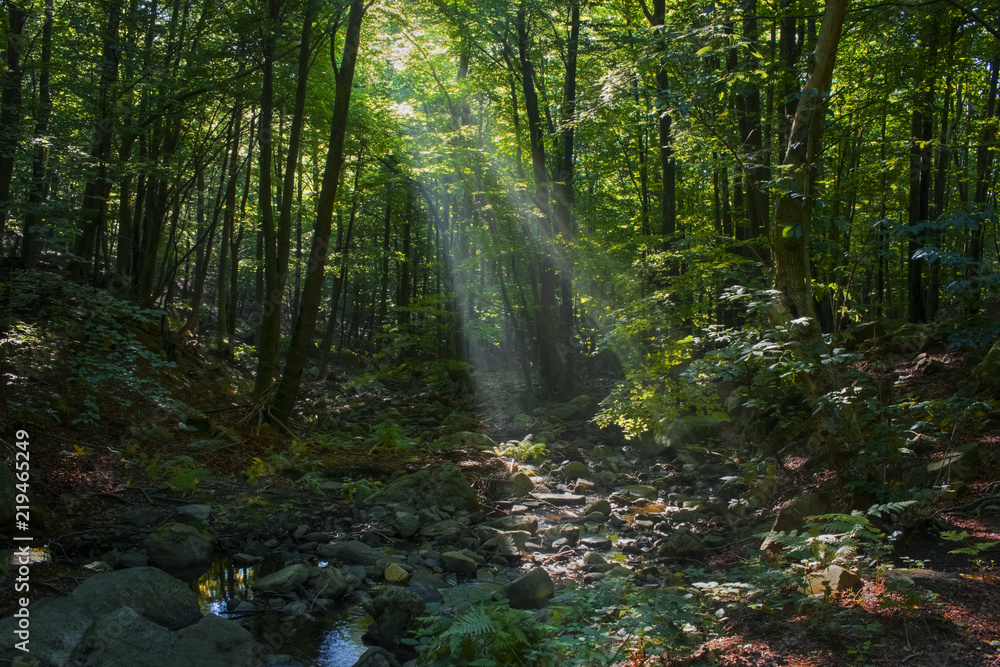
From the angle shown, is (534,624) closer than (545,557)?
Yes

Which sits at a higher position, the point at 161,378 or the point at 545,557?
the point at 161,378

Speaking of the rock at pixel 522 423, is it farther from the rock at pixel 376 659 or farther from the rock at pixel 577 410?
the rock at pixel 376 659

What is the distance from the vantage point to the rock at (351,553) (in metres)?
6.41

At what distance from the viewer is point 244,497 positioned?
25.3 ft

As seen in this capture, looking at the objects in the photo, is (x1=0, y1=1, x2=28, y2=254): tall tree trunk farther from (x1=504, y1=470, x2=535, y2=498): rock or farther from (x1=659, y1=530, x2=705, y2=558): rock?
(x1=659, y1=530, x2=705, y2=558): rock

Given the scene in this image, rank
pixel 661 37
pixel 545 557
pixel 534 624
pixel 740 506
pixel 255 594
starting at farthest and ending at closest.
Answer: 1. pixel 740 506
2. pixel 545 557
3. pixel 661 37
4. pixel 255 594
5. pixel 534 624

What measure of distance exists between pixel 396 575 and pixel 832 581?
379 cm

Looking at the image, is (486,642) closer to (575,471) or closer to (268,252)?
(575,471)

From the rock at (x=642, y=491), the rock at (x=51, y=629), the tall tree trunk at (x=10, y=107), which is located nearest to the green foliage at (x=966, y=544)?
the rock at (x=642, y=491)

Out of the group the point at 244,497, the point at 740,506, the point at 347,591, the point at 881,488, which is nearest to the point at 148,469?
the point at 244,497

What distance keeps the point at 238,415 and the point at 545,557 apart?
21.3 ft

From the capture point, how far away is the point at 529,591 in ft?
17.1

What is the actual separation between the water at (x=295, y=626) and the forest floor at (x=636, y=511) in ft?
2.96

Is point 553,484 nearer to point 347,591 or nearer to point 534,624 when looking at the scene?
point 347,591
